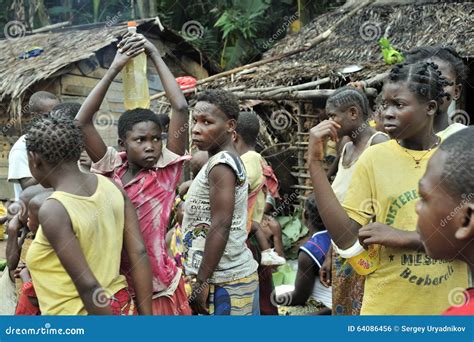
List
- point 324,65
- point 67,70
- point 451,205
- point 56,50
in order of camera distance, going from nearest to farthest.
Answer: point 451,205, point 324,65, point 67,70, point 56,50

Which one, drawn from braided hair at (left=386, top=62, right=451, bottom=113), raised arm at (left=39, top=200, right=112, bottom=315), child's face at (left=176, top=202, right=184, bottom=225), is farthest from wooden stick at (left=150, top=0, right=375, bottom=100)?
raised arm at (left=39, top=200, right=112, bottom=315)

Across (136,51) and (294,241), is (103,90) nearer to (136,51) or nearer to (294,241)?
(136,51)

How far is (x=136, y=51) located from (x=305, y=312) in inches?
79.0

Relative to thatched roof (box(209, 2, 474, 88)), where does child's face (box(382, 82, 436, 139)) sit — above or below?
below

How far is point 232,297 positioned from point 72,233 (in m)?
1.10

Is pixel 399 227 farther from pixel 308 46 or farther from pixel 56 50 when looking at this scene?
pixel 56 50

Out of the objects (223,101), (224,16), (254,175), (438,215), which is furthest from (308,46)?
(438,215)

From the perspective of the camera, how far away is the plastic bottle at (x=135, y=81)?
313 centimetres

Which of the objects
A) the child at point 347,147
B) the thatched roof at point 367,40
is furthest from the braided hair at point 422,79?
the thatched roof at point 367,40

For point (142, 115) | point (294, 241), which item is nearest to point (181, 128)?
point (142, 115)

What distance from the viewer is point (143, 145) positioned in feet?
9.61

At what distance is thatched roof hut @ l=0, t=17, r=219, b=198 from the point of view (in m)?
8.74

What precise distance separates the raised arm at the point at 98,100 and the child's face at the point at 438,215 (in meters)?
1.66

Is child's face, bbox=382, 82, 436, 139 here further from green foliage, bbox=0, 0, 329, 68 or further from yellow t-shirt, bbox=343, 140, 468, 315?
green foliage, bbox=0, 0, 329, 68
